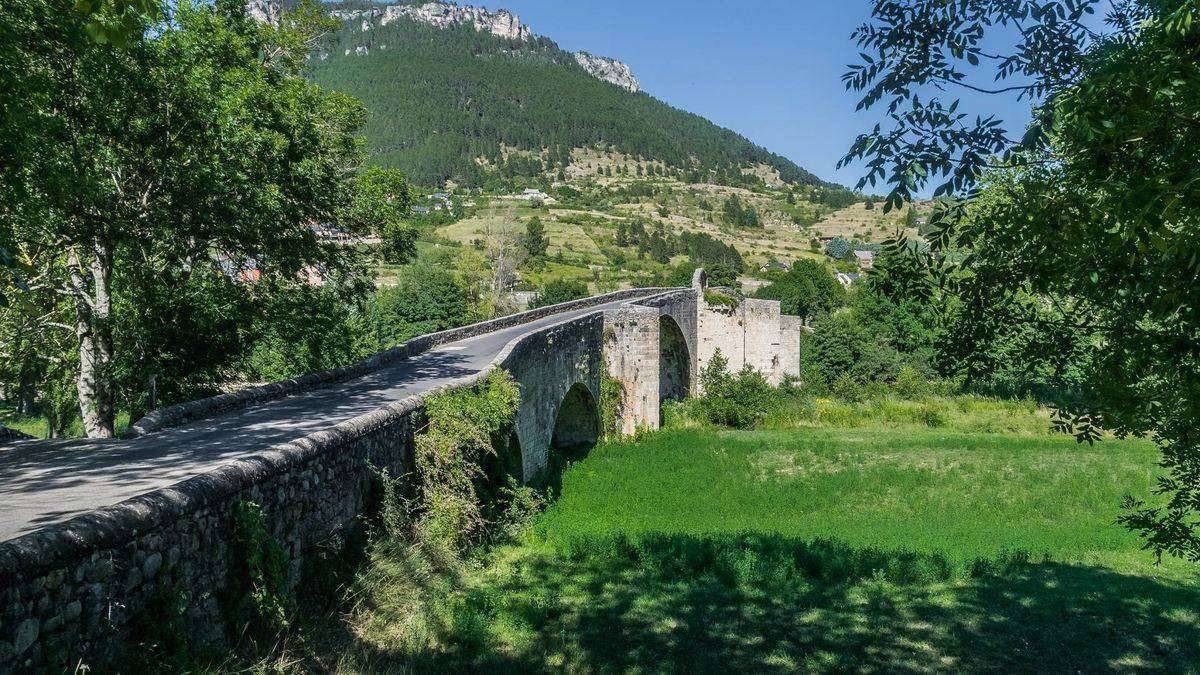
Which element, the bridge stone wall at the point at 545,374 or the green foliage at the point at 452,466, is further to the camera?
the bridge stone wall at the point at 545,374

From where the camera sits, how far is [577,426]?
21.6m

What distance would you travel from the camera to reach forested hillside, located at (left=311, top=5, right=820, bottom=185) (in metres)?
139

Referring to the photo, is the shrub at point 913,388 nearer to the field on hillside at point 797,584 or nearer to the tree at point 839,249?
the field on hillside at point 797,584

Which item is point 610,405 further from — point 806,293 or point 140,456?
point 806,293

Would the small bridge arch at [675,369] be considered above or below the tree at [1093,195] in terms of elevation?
below

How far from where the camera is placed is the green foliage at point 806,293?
69.7 metres

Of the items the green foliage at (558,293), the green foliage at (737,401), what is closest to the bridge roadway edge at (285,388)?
the green foliage at (737,401)

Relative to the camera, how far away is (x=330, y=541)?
6.57m

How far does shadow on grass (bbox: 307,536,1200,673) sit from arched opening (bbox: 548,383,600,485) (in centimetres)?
899

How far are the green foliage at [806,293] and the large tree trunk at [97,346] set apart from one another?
59862 mm

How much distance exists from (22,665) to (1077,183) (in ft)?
18.2

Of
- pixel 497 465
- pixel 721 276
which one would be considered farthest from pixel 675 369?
pixel 721 276

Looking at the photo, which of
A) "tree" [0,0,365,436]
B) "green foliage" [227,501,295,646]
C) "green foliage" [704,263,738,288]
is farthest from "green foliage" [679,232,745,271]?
"green foliage" [227,501,295,646]

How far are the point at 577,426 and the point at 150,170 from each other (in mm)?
12047
